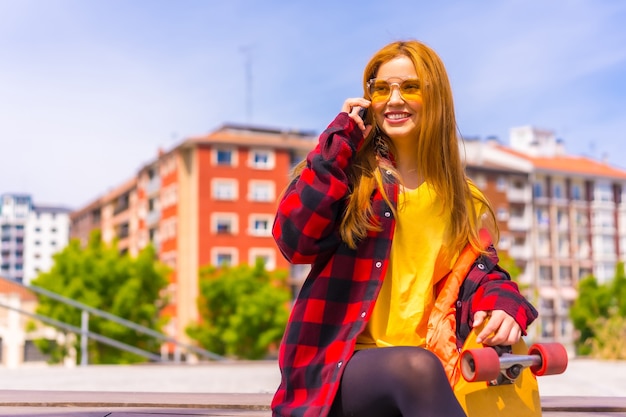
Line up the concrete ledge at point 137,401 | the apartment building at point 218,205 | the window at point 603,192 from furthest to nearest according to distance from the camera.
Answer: the window at point 603,192, the apartment building at point 218,205, the concrete ledge at point 137,401

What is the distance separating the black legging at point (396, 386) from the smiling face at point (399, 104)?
2.48ft

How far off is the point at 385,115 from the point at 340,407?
2.99 feet

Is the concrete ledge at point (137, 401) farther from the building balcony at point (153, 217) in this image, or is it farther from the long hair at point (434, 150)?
the building balcony at point (153, 217)

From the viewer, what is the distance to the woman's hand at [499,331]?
2.39 metres

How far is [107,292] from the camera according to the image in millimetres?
48688

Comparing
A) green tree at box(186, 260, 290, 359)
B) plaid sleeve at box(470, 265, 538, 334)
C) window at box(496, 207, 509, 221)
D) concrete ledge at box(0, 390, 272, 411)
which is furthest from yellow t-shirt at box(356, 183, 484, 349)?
window at box(496, 207, 509, 221)

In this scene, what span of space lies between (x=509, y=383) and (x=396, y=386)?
332 millimetres

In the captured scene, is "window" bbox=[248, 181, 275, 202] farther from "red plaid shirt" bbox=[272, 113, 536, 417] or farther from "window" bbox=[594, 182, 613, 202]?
"red plaid shirt" bbox=[272, 113, 536, 417]

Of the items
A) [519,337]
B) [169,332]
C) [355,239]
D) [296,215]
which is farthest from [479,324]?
[169,332]

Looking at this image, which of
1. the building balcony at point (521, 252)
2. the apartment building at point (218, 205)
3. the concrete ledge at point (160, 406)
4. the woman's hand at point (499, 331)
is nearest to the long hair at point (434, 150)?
the woman's hand at point (499, 331)

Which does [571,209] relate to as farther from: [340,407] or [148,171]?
[340,407]

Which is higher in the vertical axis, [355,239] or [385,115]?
[385,115]

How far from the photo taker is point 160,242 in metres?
68.9

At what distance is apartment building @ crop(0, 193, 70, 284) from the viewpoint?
17012cm
